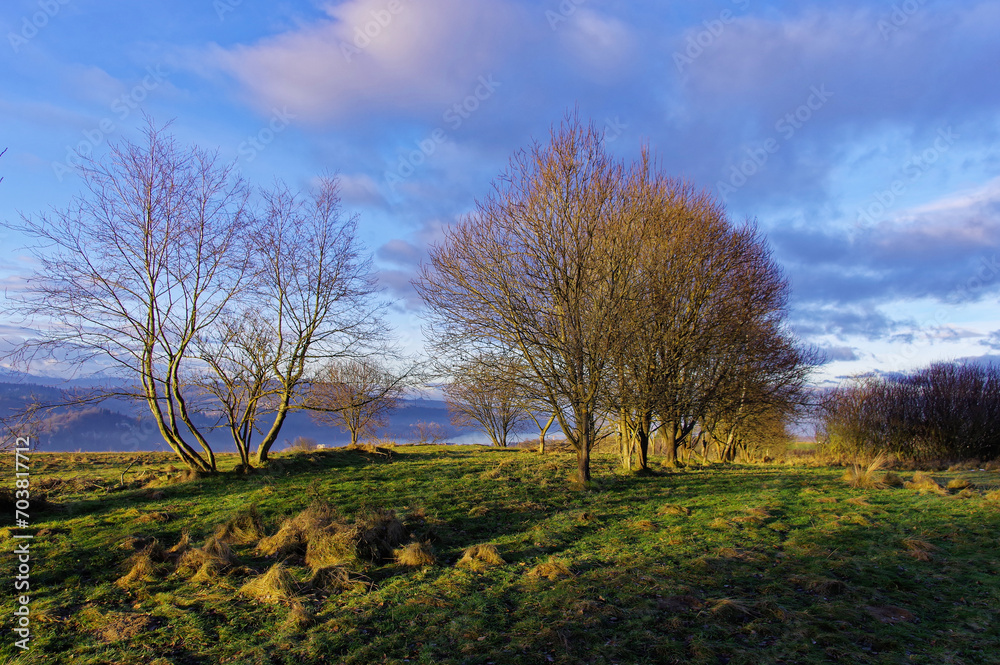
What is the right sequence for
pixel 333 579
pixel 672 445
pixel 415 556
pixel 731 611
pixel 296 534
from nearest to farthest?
pixel 731 611, pixel 333 579, pixel 415 556, pixel 296 534, pixel 672 445

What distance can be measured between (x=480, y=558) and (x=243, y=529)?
418 centimetres

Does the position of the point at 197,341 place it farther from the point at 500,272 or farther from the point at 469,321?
the point at 500,272

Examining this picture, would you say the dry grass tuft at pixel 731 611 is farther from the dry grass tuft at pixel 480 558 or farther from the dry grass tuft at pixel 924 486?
the dry grass tuft at pixel 924 486

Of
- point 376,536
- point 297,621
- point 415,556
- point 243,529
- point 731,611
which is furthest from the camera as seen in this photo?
point 243,529

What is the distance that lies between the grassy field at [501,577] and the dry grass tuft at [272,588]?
0.08 feet

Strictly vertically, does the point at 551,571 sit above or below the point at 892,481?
below

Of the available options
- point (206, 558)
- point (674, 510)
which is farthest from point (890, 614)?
point (206, 558)

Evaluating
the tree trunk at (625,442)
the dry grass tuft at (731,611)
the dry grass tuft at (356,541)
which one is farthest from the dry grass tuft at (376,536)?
the tree trunk at (625,442)

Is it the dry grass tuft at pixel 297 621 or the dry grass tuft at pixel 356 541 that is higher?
the dry grass tuft at pixel 356 541

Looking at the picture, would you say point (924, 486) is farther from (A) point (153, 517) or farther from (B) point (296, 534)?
(A) point (153, 517)

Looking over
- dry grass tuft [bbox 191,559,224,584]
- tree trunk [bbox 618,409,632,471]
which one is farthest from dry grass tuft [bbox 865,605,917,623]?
tree trunk [bbox 618,409,632,471]

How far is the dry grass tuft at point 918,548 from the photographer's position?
24.0 feet

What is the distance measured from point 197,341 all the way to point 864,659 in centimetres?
1470

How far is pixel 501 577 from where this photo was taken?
265 inches
